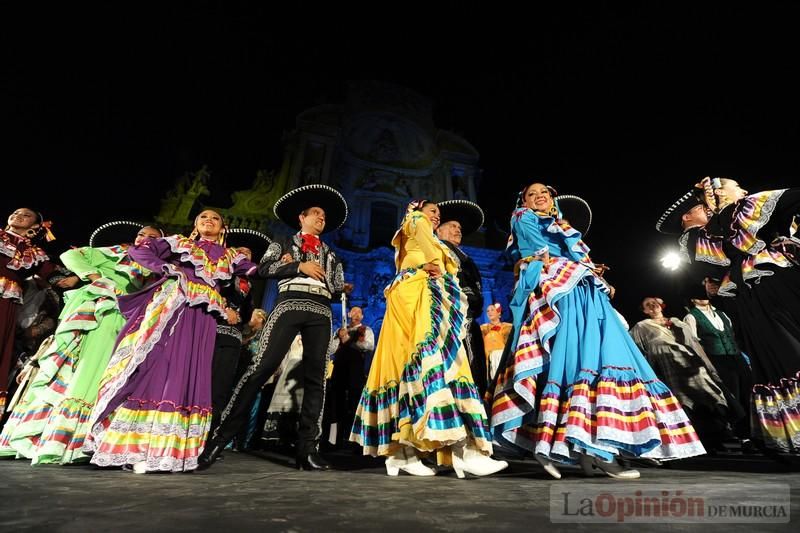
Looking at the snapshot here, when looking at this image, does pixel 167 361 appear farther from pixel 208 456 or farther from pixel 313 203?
pixel 313 203

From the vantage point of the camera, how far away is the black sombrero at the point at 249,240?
3.90 meters

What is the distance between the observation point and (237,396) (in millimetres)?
2871

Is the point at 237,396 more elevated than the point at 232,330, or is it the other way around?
the point at 232,330

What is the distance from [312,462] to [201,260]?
1.73m

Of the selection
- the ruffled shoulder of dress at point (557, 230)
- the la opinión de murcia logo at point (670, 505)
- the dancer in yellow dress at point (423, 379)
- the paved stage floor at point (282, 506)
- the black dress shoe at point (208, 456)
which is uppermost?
the ruffled shoulder of dress at point (557, 230)

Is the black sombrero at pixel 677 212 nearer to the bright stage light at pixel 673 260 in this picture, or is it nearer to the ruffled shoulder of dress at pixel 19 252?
the bright stage light at pixel 673 260

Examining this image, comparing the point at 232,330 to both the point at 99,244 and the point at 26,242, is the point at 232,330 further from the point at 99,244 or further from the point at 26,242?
the point at 26,242

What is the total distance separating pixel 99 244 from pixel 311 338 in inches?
122

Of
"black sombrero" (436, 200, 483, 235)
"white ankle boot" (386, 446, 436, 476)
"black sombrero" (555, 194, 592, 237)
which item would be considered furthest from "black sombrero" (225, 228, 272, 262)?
"black sombrero" (555, 194, 592, 237)

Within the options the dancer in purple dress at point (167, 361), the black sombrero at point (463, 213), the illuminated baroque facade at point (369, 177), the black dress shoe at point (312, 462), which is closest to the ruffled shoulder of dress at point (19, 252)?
the dancer in purple dress at point (167, 361)

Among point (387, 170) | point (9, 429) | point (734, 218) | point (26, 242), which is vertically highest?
point (387, 170)

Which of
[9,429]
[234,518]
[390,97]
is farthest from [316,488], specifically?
[390,97]

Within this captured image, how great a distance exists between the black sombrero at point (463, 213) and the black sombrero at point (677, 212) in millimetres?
1758

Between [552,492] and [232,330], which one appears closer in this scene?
[552,492]
